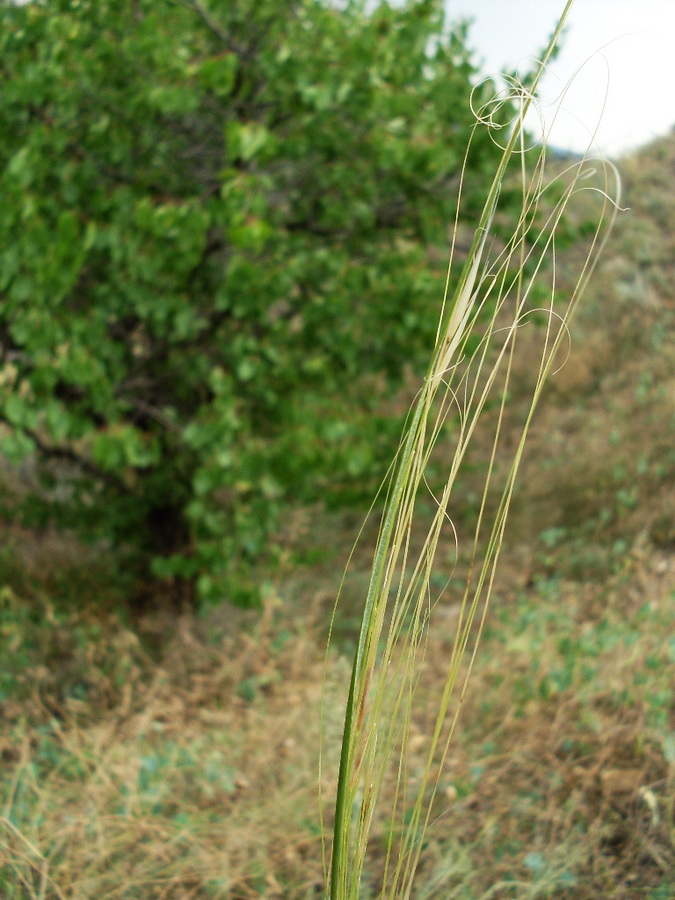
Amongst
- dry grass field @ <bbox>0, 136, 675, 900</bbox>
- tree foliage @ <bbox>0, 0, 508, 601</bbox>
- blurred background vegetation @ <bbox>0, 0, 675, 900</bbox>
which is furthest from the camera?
tree foliage @ <bbox>0, 0, 508, 601</bbox>

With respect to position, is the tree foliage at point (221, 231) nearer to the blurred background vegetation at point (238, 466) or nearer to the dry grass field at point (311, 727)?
the blurred background vegetation at point (238, 466)

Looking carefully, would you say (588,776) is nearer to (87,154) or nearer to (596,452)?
(87,154)

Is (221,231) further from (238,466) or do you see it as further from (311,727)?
(311,727)

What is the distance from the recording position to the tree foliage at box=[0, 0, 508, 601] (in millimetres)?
2402

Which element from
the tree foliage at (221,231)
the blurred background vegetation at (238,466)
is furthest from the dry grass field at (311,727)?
the tree foliage at (221,231)

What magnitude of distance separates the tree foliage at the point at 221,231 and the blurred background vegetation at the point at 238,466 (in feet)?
0.05

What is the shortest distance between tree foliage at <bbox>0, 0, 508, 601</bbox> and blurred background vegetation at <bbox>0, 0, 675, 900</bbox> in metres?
0.01

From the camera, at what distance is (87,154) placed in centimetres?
268

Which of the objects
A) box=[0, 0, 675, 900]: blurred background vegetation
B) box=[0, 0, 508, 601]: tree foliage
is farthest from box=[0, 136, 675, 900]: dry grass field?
box=[0, 0, 508, 601]: tree foliage

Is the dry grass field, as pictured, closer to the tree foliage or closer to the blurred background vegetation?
the blurred background vegetation

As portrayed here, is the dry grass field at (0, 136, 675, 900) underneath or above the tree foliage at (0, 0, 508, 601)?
underneath

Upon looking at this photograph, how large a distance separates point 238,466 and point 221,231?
38.4 inches

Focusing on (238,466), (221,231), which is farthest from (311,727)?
(221,231)

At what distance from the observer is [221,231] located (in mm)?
3021
